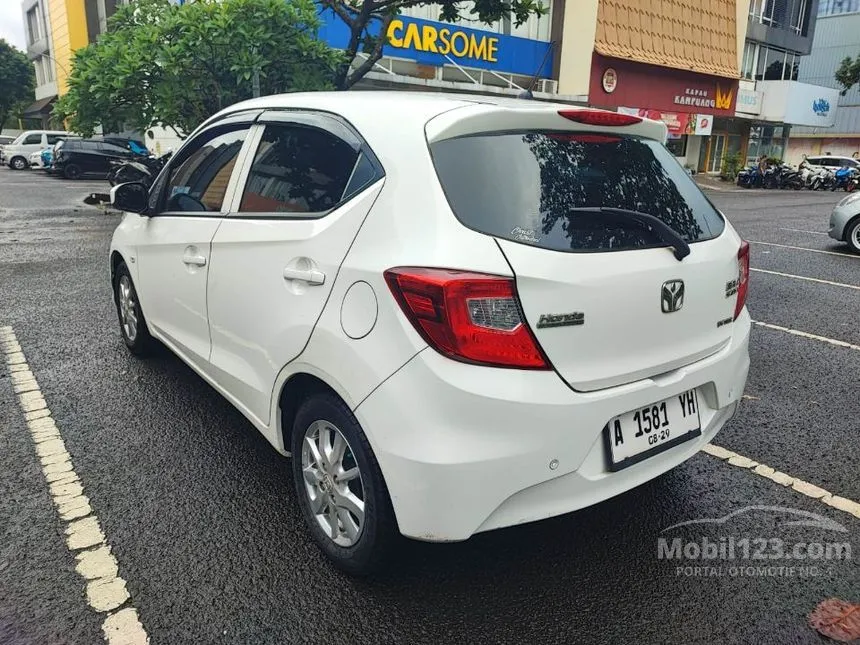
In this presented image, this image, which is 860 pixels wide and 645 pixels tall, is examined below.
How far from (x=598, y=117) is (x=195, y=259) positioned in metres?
1.94

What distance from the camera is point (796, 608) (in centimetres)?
235

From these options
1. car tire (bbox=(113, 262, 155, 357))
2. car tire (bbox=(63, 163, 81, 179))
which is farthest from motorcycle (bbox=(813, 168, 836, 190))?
car tire (bbox=(113, 262, 155, 357))

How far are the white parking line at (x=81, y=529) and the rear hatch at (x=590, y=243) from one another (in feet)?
5.37

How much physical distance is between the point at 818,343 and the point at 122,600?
536 centimetres

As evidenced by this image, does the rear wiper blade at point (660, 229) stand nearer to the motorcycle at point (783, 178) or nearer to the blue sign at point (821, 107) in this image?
the motorcycle at point (783, 178)

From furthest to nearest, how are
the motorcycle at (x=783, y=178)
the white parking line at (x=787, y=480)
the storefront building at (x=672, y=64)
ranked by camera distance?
the motorcycle at (x=783, y=178), the storefront building at (x=672, y=64), the white parking line at (x=787, y=480)

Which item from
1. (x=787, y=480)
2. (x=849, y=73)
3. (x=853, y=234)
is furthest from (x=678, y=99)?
(x=787, y=480)

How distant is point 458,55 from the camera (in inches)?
981

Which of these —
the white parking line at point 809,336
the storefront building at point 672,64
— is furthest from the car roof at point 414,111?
the storefront building at point 672,64

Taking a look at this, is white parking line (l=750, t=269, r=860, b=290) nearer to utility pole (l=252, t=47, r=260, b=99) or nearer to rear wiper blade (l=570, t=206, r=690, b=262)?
rear wiper blade (l=570, t=206, r=690, b=262)

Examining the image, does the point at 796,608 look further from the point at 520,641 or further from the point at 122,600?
the point at 122,600

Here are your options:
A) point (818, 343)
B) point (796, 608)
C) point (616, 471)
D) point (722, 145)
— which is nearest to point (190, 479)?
point (616, 471)

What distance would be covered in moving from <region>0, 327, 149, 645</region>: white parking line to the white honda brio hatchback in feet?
2.28

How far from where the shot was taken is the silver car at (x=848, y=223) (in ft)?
33.9
